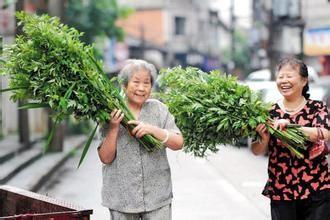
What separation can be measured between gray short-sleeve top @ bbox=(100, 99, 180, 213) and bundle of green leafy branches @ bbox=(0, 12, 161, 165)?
3.8 inches

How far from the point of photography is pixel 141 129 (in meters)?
4.00

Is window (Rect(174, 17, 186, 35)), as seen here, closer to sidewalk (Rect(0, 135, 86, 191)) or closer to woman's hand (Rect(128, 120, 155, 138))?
sidewalk (Rect(0, 135, 86, 191))

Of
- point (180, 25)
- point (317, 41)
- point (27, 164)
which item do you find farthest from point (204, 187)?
point (180, 25)

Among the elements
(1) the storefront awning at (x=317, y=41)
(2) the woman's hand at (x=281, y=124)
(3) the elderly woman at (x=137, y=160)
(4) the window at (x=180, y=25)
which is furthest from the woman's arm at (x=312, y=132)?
(4) the window at (x=180, y=25)

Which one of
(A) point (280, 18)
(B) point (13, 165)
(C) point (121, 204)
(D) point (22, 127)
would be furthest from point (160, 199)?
(A) point (280, 18)

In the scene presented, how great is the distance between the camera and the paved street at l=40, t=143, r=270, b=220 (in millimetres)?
8672

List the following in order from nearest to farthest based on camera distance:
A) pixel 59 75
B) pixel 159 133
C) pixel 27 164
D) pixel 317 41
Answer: pixel 59 75 < pixel 159 133 < pixel 27 164 < pixel 317 41

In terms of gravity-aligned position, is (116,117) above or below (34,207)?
above

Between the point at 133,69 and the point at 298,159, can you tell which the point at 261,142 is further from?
the point at 133,69

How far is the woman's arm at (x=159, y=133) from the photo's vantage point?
158 inches

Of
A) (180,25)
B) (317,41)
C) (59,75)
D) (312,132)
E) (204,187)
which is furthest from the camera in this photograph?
(180,25)

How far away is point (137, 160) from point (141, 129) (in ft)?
0.67

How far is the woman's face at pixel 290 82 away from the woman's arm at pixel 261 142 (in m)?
0.27

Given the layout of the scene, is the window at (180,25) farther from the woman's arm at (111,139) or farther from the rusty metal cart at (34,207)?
the woman's arm at (111,139)
